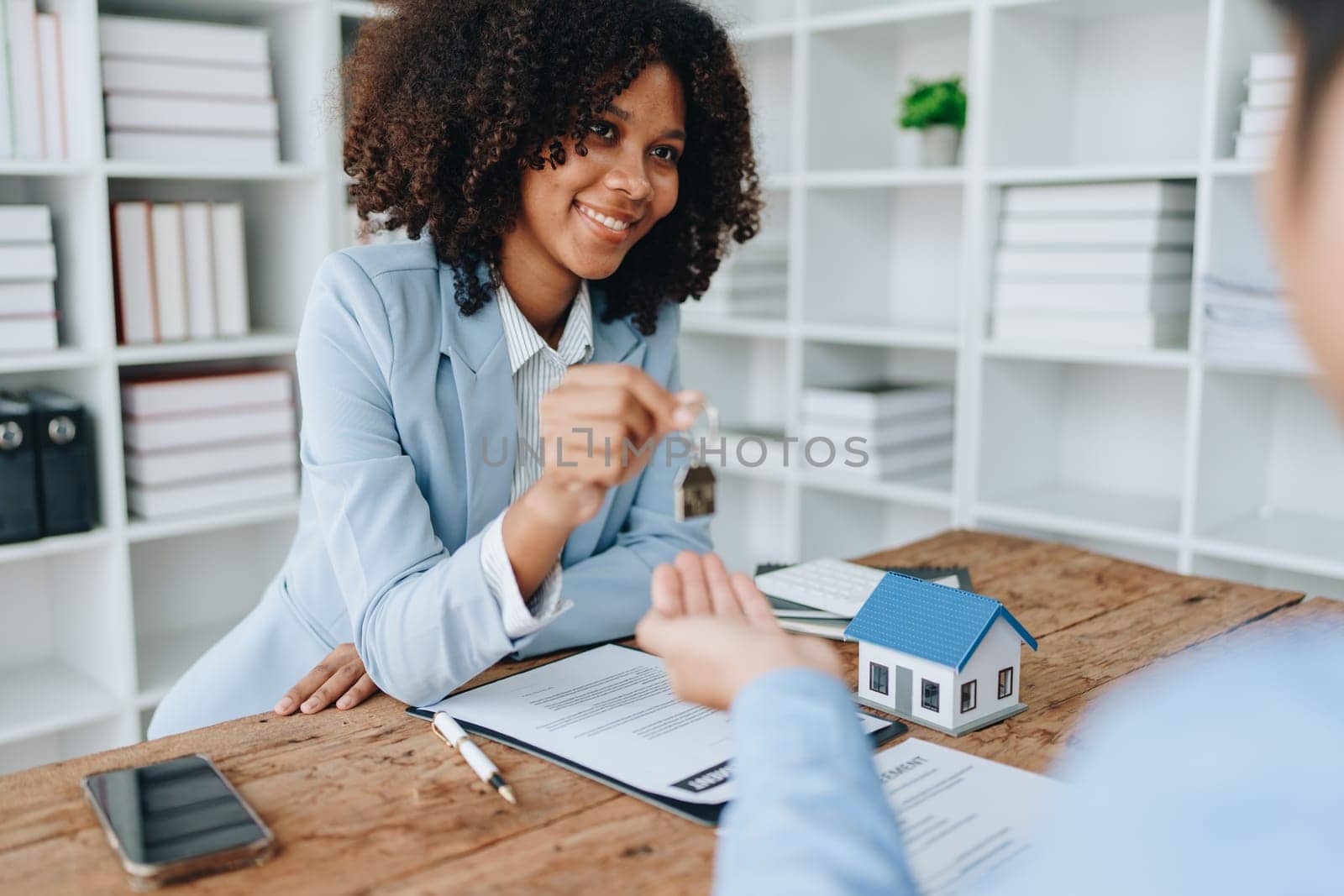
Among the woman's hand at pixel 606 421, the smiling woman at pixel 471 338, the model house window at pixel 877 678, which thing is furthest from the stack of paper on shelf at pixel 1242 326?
the woman's hand at pixel 606 421

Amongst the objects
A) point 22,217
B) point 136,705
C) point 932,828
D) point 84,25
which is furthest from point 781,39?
point 932,828

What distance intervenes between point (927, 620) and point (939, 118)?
1942 mm

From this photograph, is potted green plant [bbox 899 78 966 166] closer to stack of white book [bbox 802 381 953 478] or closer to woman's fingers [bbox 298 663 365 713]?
stack of white book [bbox 802 381 953 478]

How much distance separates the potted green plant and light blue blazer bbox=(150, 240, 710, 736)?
55.4 inches

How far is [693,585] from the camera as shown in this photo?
983 millimetres

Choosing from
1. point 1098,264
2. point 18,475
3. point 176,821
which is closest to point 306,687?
point 176,821

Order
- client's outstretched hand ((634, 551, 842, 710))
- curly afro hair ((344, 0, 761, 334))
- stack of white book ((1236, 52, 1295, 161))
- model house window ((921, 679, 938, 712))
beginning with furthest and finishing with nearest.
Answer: stack of white book ((1236, 52, 1295, 161))
curly afro hair ((344, 0, 761, 334))
model house window ((921, 679, 938, 712))
client's outstretched hand ((634, 551, 842, 710))

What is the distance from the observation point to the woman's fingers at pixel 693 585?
967 millimetres

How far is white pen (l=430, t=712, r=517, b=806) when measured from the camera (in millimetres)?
1016

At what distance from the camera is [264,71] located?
272 cm

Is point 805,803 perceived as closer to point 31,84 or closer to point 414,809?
point 414,809

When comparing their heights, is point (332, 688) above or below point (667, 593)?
below

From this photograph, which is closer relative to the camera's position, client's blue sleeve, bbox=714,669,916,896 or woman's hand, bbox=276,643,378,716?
client's blue sleeve, bbox=714,669,916,896

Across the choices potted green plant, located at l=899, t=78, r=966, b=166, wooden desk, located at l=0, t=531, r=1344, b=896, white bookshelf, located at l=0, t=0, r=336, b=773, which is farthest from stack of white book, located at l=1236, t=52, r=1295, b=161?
white bookshelf, located at l=0, t=0, r=336, b=773
